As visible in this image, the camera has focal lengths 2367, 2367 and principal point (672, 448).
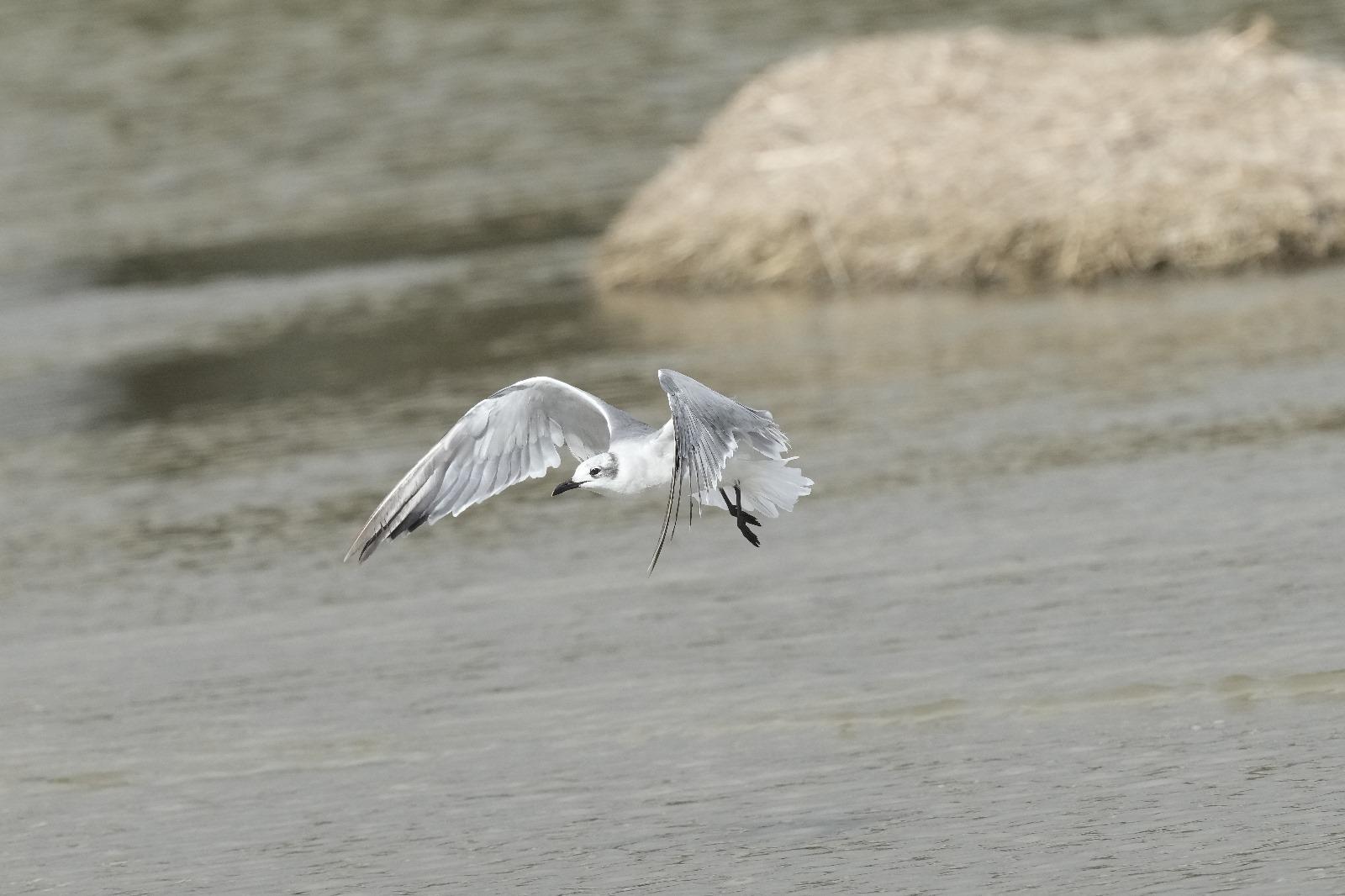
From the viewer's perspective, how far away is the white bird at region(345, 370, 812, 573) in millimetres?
7406

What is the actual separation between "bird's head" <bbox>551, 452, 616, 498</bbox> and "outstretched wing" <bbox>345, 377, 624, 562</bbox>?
0.14 m

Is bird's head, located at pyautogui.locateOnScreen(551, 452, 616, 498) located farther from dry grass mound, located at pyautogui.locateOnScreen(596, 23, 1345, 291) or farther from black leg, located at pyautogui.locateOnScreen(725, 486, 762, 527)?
dry grass mound, located at pyautogui.locateOnScreen(596, 23, 1345, 291)

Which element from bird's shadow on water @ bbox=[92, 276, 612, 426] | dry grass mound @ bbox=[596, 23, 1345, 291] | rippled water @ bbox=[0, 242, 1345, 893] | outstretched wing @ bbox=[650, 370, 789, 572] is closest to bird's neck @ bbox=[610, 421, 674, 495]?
outstretched wing @ bbox=[650, 370, 789, 572]

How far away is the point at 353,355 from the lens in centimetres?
1384

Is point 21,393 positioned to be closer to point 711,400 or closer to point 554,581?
point 554,581

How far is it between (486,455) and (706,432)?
1.07 metres

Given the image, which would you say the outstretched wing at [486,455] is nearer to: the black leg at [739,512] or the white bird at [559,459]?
the white bird at [559,459]

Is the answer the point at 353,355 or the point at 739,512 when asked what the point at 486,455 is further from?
the point at 353,355

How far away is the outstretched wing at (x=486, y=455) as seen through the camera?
768 centimetres

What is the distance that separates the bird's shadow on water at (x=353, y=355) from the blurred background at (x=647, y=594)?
0.04 meters

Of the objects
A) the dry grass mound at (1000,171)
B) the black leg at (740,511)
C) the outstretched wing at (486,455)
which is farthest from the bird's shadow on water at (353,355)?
the black leg at (740,511)

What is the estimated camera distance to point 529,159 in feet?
63.7

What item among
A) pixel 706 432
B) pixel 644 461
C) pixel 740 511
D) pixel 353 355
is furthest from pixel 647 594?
pixel 353 355

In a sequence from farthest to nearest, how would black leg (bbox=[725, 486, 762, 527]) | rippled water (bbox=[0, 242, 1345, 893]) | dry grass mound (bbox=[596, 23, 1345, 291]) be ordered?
dry grass mound (bbox=[596, 23, 1345, 291]), black leg (bbox=[725, 486, 762, 527]), rippled water (bbox=[0, 242, 1345, 893])
